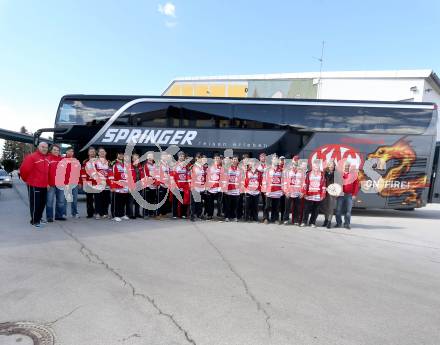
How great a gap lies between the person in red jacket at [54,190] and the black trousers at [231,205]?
4.28 m

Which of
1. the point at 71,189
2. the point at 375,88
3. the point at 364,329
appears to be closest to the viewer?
the point at 364,329

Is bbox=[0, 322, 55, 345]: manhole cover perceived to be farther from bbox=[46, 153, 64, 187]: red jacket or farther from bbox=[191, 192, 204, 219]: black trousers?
bbox=[191, 192, 204, 219]: black trousers

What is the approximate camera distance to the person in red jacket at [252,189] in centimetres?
779

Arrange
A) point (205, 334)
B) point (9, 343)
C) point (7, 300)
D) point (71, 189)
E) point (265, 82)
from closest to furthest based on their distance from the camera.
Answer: point (9, 343) → point (205, 334) → point (7, 300) → point (71, 189) → point (265, 82)

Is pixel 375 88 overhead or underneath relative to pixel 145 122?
overhead

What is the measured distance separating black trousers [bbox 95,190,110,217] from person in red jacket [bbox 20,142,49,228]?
133cm

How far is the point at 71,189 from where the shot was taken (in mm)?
7562

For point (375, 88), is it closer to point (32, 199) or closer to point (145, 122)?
point (145, 122)

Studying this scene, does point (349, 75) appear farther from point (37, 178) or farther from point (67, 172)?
point (37, 178)

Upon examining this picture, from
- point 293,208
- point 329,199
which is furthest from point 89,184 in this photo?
point 329,199

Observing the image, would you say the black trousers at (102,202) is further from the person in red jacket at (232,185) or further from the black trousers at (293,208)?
the black trousers at (293,208)

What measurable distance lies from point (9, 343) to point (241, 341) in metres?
2.00

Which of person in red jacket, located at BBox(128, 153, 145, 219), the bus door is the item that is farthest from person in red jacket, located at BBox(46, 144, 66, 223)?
the bus door

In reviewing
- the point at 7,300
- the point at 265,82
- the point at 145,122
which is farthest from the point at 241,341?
the point at 265,82
